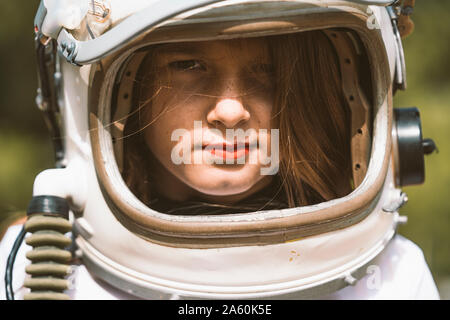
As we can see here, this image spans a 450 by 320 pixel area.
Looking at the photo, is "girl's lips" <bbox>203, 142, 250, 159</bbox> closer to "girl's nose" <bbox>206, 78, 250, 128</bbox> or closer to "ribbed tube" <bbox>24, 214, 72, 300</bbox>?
"girl's nose" <bbox>206, 78, 250, 128</bbox>

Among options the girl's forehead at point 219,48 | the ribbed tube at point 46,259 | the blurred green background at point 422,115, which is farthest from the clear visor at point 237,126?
the blurred green background at point 422,115

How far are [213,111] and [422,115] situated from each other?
5.84 ft

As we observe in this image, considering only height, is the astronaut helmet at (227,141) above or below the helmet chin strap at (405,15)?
below

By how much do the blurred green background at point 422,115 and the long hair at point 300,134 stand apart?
1.51 metres

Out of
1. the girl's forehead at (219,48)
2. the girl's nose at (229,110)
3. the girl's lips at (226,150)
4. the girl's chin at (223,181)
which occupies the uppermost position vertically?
the girl's forehead at (219,48)

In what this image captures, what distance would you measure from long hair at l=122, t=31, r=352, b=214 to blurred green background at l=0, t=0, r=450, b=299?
151cm

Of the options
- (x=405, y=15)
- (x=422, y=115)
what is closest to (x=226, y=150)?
(x=405, y=15)

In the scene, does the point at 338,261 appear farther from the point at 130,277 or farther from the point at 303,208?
the point at 130,277

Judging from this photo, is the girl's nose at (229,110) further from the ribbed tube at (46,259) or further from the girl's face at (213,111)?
the ribbed tube at (46,259)

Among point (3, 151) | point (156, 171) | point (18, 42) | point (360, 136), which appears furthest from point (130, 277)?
point (18, 42)

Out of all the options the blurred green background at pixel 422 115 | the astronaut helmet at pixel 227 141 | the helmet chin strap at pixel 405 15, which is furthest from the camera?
the blurred green background at pixel 422 115

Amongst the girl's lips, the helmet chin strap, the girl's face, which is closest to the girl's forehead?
the girl's face

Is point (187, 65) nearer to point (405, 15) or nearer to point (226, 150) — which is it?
point (226, 150)

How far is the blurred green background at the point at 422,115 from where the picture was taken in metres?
2.48
